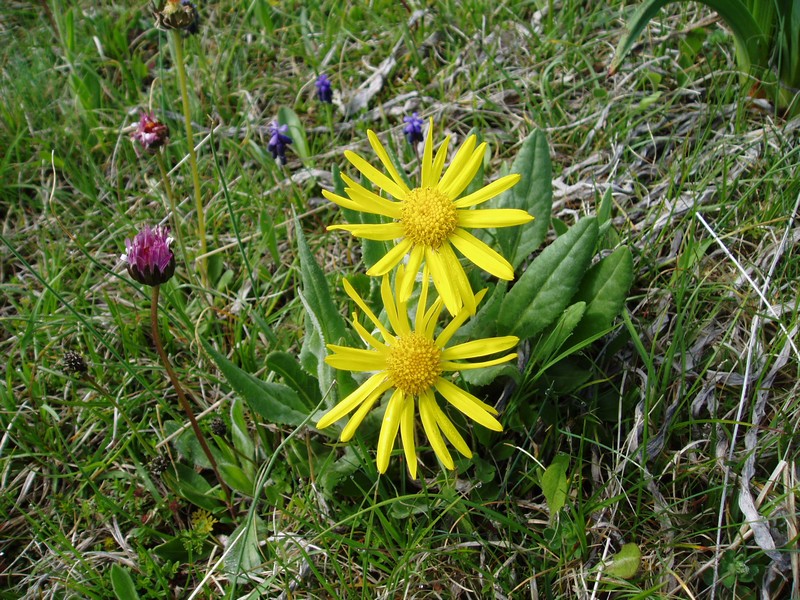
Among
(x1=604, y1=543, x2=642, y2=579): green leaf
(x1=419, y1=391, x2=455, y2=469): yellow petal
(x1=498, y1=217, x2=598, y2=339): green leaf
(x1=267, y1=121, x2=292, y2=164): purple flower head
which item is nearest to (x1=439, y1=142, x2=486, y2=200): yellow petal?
(x1=498, y1=217, x2=598, y2=339): green leaf

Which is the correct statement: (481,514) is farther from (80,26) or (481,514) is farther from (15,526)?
(80,26)

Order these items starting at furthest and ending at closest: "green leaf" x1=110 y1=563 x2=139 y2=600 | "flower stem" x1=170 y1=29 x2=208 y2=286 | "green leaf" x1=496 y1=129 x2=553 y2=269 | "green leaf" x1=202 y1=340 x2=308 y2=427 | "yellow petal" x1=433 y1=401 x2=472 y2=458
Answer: "flower stem" x1=170 y1=29 x2=208 y2=286, "green leaf" x1=496 y1=129 x2=553 y2=269, "green leaf" x1=202 y1=340 x2=308 y2=427, "green leaf" x1=110 y1=563 x2=139 y2=600, "yellow petal" x1=433 y1=401 x2=472 y2=458

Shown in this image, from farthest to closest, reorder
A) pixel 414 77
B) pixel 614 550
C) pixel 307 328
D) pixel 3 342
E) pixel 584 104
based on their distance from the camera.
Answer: pixel 414 77, pixel 584 104, pixel 3 342, pixel 307 328, pixel 614 550

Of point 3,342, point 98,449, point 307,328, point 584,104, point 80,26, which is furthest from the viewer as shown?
point 80,26

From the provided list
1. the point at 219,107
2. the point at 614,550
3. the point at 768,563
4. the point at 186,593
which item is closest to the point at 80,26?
the point at 219,107

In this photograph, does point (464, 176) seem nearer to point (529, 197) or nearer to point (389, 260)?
point (389, 260)

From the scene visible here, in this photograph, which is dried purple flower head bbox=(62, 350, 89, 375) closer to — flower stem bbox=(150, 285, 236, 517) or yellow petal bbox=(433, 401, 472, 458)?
flower stem bbox=(150, 285, 236, 517)
